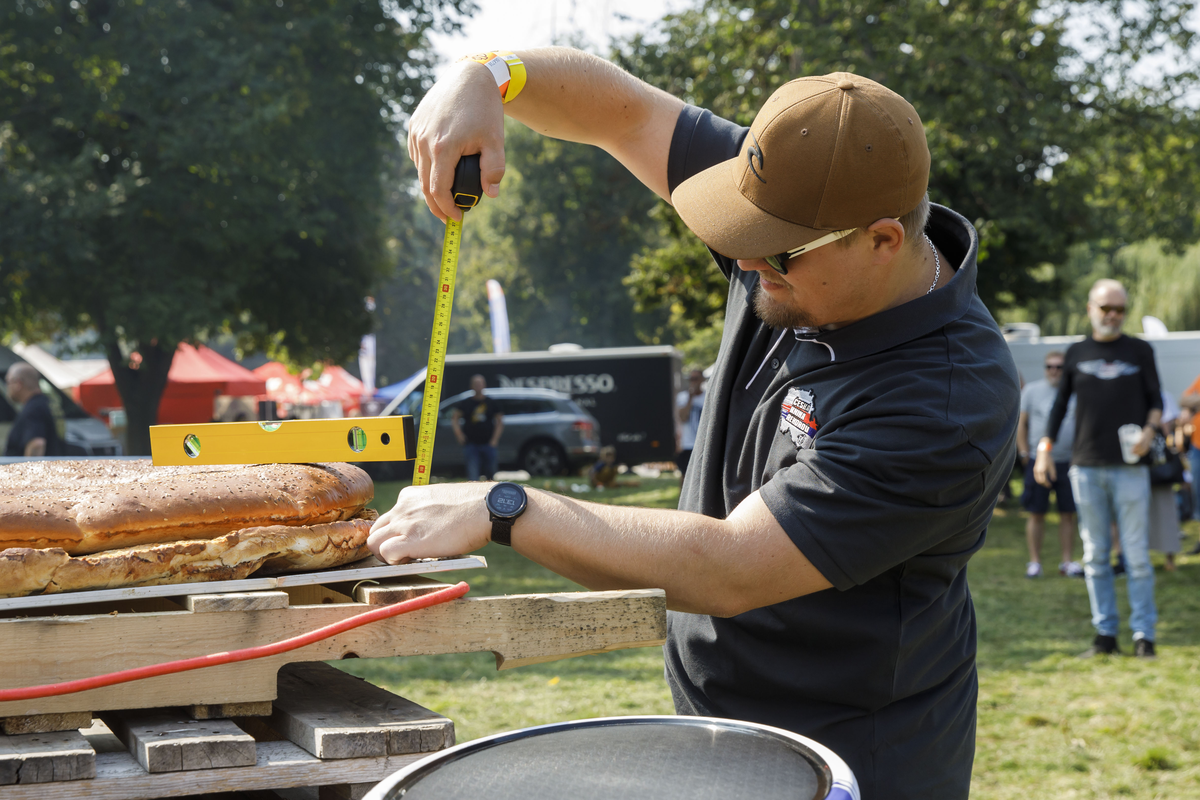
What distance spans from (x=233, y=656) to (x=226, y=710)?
0.40 feet

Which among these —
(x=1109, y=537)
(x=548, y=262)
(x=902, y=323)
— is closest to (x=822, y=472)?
(x=902, y=323)

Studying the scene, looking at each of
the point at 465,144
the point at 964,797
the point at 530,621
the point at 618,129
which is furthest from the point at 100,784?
the point at 618,129

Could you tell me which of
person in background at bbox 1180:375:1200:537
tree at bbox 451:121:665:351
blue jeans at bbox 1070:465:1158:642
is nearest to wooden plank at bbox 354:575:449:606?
blue jeans at bbox 1070:465:1158:642

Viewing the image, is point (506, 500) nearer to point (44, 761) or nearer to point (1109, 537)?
point (44, 761)

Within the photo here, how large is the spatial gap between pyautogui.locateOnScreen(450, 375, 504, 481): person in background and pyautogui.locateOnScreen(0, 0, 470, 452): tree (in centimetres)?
544

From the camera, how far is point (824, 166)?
6.05ft

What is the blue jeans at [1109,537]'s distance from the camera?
720 cm

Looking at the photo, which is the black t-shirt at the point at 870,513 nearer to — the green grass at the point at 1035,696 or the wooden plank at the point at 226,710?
the wooden plank at the point at 226,710

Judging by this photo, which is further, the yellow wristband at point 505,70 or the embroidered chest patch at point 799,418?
the yellow wristband at point 505,70

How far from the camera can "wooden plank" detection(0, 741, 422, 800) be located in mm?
1497

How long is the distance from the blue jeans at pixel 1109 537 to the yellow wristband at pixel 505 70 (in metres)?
6.16

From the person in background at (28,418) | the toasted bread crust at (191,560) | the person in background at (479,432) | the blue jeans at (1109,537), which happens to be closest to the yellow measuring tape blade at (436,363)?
the toasted bread crust at (191,560)

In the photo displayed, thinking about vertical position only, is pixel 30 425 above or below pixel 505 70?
below

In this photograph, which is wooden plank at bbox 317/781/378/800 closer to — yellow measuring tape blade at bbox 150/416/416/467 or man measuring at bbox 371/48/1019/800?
man measuring at bbox 371/48/1019/800
